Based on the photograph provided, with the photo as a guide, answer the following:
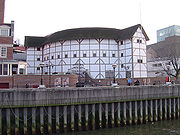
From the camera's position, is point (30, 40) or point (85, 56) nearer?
point (85, 56)

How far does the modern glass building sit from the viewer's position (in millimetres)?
120938

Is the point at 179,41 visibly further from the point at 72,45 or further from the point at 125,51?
the point at 72,45

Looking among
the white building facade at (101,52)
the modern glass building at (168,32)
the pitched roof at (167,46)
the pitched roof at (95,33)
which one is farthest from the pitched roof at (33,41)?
the modern glass building at (168,32)

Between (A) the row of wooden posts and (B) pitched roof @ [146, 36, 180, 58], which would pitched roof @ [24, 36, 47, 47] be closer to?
(A) the row of wooden posts

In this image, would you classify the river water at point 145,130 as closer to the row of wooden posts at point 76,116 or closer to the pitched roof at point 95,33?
the row of wooden posts at point 76,116

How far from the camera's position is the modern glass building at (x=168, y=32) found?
121 meters

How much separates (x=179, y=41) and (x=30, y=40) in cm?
7047

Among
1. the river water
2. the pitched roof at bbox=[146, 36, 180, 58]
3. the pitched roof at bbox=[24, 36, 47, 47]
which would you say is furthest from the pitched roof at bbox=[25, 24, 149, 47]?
the pitched roof at bbox=[146, 36, 180, 58]

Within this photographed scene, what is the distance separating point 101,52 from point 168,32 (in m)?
86.4

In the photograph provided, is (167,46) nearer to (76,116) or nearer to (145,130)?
(145,130)

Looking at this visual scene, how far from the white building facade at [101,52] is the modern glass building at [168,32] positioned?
223ft

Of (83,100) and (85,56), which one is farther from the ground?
(85,56)

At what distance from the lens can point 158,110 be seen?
2875 cm

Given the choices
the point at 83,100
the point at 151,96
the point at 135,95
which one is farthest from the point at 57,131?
the point at 151,96
